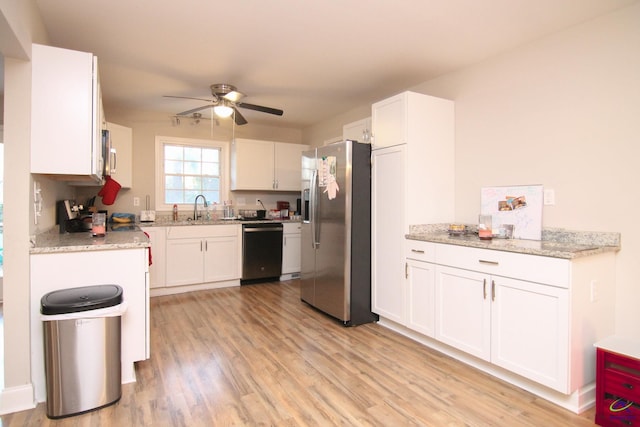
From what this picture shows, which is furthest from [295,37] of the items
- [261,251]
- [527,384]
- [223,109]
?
[261,251]

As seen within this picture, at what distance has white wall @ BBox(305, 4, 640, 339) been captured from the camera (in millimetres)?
2203

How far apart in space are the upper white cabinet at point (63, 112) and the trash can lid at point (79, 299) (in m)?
0.73

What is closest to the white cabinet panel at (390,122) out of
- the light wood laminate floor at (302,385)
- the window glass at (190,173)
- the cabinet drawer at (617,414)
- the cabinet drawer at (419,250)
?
the cabinet drawer at (419,250)

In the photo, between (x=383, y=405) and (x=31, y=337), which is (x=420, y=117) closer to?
(x=383, y=405)

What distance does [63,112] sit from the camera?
7.04 feet

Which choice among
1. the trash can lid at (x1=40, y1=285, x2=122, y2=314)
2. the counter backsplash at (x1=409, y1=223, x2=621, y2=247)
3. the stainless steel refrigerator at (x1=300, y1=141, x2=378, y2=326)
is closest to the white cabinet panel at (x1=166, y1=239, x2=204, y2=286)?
the stainless steel refrigerator at (x1=300, y1=141, x2=378, y2=326)

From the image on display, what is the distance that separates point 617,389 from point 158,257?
175 inches

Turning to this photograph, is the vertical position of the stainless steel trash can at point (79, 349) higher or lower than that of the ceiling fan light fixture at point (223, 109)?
lower

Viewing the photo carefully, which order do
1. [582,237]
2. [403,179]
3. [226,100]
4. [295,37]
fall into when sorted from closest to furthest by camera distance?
1. [582,237]
2. [295,37]
3. [403,179]
4. [226,100]

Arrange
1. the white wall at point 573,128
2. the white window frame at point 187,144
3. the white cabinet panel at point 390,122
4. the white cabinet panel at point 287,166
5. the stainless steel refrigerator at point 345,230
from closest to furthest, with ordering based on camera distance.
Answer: the white wall at point 573,128 → the white cabinet panel at point 390,122 → the stainless steel refrigerator at point 345,230 → the white window frame at point 187,144 → the white cabinet panel at point 287,166

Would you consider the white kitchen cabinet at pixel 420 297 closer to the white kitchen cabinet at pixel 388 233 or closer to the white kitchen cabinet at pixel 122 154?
the white kitchen cabinet at pixel 388 233

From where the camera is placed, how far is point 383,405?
205 centimetres

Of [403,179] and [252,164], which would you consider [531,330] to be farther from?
[252,164]

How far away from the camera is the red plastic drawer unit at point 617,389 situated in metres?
1.81
